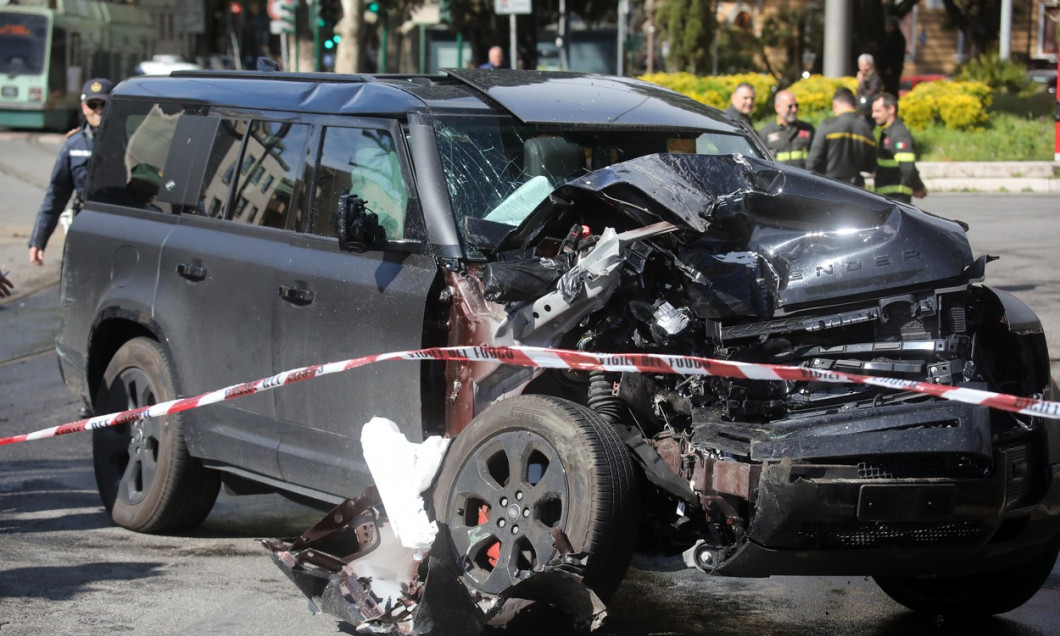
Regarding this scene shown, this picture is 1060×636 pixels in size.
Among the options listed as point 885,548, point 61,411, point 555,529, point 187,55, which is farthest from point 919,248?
point 187,55

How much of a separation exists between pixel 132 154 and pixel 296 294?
1.73 m

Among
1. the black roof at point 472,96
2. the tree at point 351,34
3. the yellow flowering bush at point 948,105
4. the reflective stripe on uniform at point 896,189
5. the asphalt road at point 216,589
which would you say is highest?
the tree at point 351,34

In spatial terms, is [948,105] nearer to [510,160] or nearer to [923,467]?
[510,160]

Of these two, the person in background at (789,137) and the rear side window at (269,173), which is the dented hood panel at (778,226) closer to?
the rear side window at (269,173)

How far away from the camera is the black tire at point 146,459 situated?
6.55 metres

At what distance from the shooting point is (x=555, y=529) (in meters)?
4.57

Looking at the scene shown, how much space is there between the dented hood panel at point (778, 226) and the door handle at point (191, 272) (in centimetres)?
188

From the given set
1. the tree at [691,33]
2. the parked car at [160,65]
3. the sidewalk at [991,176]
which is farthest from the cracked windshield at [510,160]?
the parked car at [160,65]

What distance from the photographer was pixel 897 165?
12.2 meters

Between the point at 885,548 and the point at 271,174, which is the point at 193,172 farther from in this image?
the point at 885,548

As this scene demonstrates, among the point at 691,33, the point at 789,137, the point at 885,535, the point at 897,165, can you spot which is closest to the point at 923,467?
the point at 885,535

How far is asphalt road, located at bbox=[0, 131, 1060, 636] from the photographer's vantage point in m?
5.42

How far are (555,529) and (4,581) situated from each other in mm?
2620

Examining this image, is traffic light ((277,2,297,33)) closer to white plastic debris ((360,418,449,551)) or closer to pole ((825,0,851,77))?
pole ((825,0,851,77))
